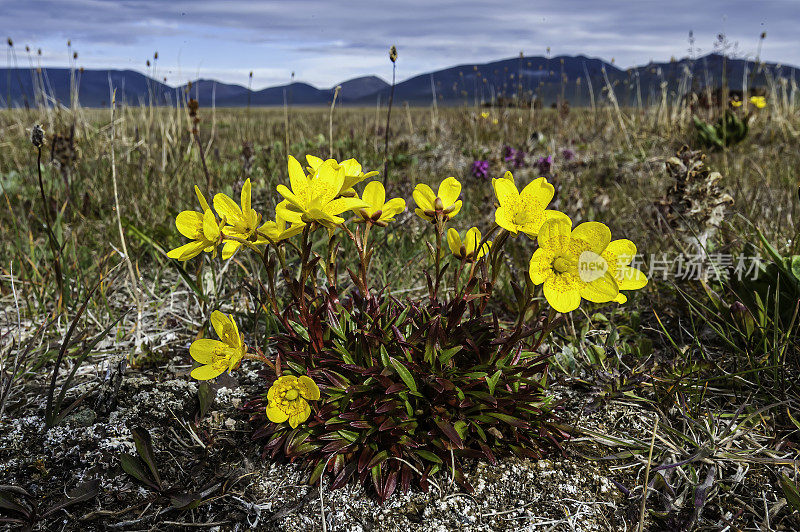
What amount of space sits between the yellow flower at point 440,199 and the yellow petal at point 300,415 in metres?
0.69

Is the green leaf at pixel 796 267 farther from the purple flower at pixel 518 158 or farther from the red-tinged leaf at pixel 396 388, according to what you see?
the purple flower at pixel 518 158

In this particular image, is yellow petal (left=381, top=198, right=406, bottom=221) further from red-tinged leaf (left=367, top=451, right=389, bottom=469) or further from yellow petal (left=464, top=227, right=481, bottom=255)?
red-tinged leaf (left=367, top=451, right=389, bottom=469)

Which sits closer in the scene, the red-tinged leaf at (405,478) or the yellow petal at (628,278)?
the yellow petal at (628,278)

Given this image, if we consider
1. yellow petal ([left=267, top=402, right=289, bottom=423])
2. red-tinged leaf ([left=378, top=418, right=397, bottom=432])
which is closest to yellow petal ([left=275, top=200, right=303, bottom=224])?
yellow petal ([left=267, top=402, right=289, bottom=423])

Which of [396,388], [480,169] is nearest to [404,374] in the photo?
[396,388]

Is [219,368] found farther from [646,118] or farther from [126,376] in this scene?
[646,118]

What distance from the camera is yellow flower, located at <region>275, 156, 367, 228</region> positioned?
140 cm

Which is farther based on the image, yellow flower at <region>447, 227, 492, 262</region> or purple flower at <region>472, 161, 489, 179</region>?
purple flower at <region>472, 161, 489, 179</region>

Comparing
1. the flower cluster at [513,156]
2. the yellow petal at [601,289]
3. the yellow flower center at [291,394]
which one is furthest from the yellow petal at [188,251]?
the flower cluster at [513,156]

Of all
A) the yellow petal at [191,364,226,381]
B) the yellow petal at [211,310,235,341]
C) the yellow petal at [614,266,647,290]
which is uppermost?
the yellow petal at [614,266,647,290]

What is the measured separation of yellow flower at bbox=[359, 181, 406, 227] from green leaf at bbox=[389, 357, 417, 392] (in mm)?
436

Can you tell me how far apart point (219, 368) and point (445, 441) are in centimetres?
76

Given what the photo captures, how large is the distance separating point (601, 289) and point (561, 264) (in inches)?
4.7

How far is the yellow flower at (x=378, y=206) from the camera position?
1629mm
